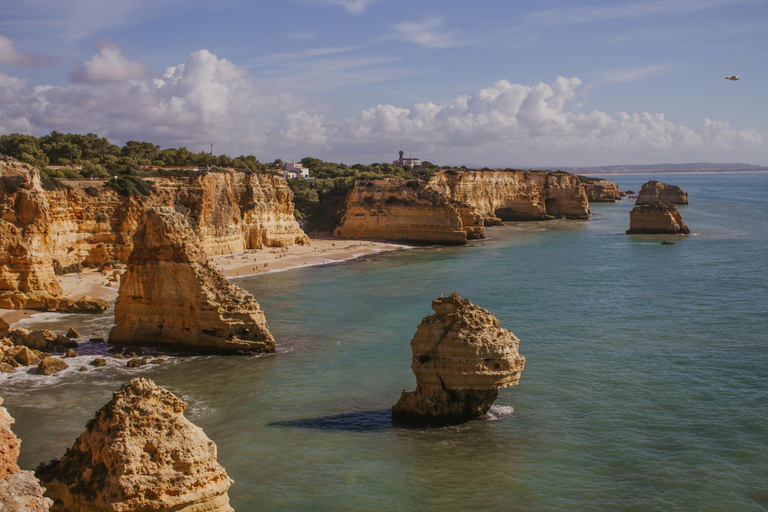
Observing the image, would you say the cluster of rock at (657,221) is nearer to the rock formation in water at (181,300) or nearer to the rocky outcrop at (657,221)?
the rocky outcrop at (657,221)

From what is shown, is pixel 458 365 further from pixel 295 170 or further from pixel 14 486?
pixel 295 170

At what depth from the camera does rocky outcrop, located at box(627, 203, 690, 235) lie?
8369 cm

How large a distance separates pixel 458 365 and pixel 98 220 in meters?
38.4

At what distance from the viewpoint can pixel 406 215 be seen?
8212cm

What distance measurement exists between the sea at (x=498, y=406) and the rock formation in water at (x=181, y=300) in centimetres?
112

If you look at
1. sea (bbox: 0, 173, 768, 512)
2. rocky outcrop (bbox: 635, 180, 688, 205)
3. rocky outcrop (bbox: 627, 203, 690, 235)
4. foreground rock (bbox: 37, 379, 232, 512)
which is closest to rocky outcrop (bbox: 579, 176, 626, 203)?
rocky outcrop (bbox: 635, 180, 688, 205)

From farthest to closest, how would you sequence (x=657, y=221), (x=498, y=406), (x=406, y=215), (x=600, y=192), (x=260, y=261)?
(x=600, y=192) → (x=657, y=221) → (x=406, y=215) → (x=260, y=261) → (x=498, y=406)

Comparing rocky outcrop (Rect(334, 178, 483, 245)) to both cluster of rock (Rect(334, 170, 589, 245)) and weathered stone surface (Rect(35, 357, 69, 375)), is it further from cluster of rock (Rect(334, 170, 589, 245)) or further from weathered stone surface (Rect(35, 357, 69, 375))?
weathered stone surface (Rect(35, 357, 69, 375))

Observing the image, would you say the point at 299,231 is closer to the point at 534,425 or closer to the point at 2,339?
the point at 2,339

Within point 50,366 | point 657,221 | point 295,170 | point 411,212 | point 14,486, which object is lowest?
point 50,366

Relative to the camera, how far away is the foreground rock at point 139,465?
32.8 ft

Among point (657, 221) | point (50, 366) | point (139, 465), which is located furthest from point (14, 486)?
point (657, 221)

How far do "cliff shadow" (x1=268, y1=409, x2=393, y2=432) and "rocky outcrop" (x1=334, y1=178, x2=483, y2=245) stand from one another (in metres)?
58.3

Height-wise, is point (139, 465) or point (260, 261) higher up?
point (139, 465)
